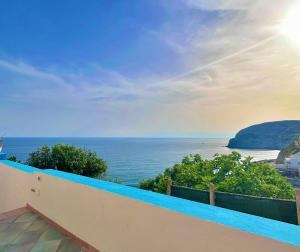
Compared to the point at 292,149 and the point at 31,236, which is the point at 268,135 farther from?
the point at 31,236

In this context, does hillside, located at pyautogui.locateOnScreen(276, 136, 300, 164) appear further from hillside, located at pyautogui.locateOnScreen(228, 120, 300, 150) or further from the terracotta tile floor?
the terracotta tile floor

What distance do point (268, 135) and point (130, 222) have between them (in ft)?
170

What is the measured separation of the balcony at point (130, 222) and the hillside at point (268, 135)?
98.8ft

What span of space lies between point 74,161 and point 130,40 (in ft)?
17.2

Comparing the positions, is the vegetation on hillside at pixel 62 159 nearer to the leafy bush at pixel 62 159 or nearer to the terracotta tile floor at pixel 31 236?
the leafy bush at pixel 62 159

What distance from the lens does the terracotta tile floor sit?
2387 millimetres

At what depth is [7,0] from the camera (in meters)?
6.87

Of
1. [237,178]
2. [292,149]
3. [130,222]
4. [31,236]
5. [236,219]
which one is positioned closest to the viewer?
[236,219]

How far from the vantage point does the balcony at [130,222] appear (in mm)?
1276

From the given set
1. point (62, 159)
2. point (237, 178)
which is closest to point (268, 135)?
point (237, 178)

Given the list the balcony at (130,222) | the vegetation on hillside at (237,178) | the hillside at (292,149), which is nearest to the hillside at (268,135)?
the hillside at (292,149)

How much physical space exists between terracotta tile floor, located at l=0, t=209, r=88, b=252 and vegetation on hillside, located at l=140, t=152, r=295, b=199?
439cm

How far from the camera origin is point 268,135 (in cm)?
4825

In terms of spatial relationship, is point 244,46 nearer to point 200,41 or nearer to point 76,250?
point 200,41
